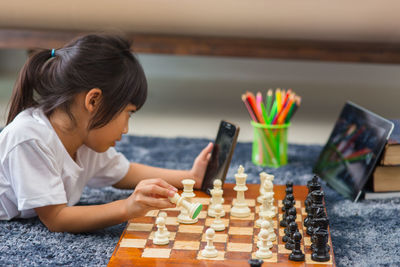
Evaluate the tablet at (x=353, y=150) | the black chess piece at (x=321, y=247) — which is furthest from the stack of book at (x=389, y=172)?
the black chess piece at (x=321, y=247)

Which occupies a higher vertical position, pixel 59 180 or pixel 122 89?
pixel 122 89

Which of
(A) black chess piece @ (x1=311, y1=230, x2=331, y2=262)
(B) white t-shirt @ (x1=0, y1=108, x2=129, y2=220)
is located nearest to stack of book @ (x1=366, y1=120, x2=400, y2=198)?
Answer: (A) black chess piece @ (x1=311, y1=230, x2=331, y2=262)

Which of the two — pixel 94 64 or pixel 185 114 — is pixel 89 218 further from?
pixel 185 114

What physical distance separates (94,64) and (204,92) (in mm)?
1750

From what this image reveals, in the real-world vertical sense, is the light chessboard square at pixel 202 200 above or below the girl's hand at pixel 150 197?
below

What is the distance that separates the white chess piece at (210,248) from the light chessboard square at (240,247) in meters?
0.05

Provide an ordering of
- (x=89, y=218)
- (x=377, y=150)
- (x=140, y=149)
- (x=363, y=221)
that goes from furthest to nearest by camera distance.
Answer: (x=140, y=149), (x=377, y=150), (x=363, y=221), (x=89, y=218)

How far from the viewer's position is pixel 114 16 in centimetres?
219

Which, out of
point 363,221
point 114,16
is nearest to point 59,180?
point 363,221

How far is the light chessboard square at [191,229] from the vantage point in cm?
114

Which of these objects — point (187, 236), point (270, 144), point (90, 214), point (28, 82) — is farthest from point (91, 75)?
point (270, 144)

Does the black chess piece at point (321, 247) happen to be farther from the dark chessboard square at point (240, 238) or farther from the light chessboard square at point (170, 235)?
the light chessboard square at point (170, 235)

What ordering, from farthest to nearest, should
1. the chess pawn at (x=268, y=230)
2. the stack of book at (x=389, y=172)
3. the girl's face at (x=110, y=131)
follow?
the stack of book at (x=389, y=172)
the girl's face at (x=110, y=131)
the chess pawn at (x=268, y=230)

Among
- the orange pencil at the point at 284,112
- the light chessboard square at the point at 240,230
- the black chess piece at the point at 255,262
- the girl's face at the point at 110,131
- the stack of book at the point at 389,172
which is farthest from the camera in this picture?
the orange pencil at the point at 284,112
